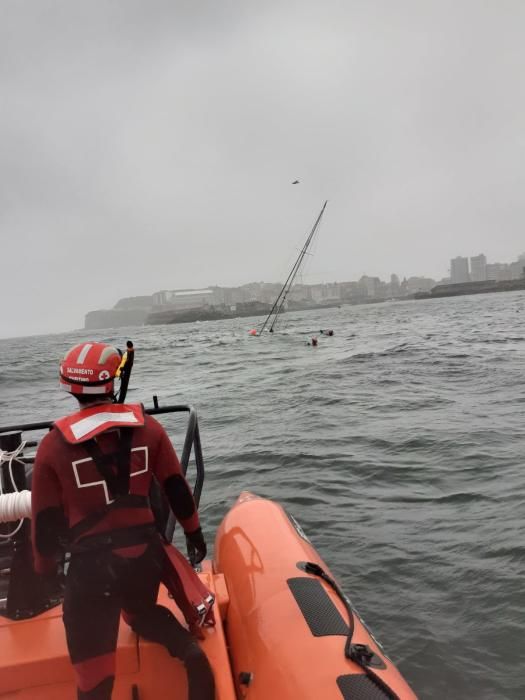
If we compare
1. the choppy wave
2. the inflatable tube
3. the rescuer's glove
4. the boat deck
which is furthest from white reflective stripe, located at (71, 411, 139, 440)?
the choppy wave

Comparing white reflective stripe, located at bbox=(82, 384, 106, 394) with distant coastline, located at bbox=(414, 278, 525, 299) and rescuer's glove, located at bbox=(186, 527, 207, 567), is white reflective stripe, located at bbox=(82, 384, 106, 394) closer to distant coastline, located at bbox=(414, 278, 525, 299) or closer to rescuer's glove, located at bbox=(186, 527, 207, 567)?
rescuer's glove, located at bbox=(186, 527, 207, 567)

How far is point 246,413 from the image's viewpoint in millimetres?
13086

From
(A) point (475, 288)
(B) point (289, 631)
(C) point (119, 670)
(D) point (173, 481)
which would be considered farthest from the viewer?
(A) point (475, 288)

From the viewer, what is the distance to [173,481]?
249 centimetres

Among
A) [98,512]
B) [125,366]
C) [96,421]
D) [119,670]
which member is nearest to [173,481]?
[98,512]

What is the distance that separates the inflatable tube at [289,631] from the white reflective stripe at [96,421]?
139 cm

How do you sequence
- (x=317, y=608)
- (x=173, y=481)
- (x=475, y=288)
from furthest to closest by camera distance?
(x=475, y=288) < (x=317, y=608) < (x=173, y=481)

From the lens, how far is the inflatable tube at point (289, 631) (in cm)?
235

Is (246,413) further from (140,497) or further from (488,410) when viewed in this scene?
(140,497)

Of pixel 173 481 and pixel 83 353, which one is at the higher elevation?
pixel 83 353

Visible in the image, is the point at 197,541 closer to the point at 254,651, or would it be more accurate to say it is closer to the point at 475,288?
the point at 254,651

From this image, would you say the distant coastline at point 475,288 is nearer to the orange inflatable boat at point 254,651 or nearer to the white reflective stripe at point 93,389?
the orange inflatable boat at point 254,651

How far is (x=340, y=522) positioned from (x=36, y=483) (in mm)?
4467

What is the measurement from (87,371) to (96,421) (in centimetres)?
23
